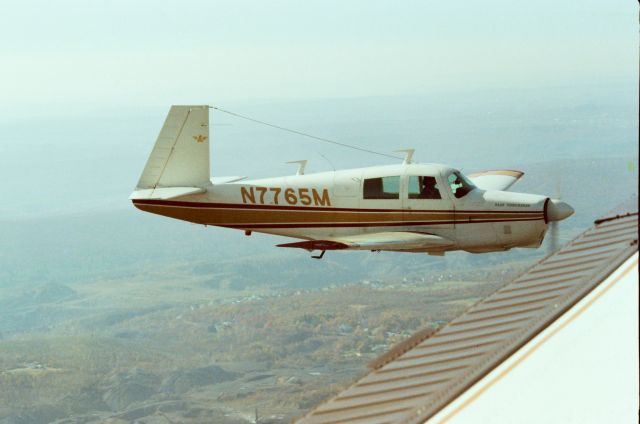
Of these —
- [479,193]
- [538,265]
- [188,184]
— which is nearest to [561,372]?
[538,265]

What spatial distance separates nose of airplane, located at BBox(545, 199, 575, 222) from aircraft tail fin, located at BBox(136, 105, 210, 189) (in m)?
12.0

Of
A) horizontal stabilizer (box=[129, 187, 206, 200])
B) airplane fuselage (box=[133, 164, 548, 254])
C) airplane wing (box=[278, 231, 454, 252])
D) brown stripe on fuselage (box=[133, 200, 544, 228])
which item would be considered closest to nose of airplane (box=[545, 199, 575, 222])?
airplane fuselage (box=[133, 164, 548, 254])

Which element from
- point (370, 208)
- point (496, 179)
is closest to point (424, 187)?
point (370, 208)

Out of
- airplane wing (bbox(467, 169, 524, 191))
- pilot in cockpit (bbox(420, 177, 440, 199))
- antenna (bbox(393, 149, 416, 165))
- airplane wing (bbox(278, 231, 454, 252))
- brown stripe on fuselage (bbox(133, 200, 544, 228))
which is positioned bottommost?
airplane wing (bbox(278, 231, 454, 252))

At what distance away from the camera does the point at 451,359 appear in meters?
18.8

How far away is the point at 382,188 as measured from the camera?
112 feet

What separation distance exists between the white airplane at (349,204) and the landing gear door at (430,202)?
1.3 inches

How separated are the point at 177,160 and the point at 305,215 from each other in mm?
5178

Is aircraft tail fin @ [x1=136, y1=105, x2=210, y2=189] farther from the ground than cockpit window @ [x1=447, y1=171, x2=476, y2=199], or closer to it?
farther from the ground

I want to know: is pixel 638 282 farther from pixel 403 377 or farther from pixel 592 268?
pixel 403 377

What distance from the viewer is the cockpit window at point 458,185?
33.4 metres

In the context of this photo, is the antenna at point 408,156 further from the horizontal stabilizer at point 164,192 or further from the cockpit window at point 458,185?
the horizontal stabilizer at point 164,192

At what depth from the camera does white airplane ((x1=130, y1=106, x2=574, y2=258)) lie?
3294cm

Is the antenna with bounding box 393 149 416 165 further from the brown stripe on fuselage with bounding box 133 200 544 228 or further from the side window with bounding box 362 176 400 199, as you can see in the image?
the brown stripe on fuselage with bounding box 133 200 544 228
